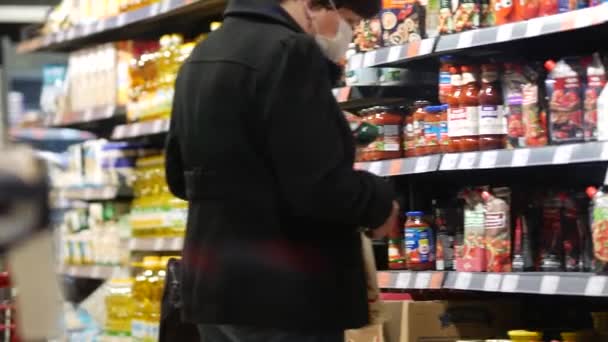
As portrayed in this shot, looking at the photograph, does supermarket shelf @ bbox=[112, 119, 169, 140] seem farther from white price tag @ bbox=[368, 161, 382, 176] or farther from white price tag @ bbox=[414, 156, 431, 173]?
white price tag @ bbox=[414, 156, 431, 173]

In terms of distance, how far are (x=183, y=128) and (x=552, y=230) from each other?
1.23 m

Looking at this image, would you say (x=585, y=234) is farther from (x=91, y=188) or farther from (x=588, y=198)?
(x=91, y=188)

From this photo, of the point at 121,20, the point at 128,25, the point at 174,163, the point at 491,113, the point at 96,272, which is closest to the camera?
the point at 174,163

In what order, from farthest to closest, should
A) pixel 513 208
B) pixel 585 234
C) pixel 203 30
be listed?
pixel 203 30, pixel 513 208, pixel 585 234

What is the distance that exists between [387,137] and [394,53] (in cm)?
27

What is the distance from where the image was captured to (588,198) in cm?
324

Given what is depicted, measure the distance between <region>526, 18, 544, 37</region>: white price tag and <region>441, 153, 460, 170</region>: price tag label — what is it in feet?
1.43

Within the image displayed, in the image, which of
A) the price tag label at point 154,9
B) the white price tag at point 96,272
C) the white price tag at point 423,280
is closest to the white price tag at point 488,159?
the white price tag at point 423,280

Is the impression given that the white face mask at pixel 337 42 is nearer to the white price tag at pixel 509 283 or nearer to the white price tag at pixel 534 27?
the white price tag at pixel 534 27

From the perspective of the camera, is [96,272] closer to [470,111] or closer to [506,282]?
[470,111]

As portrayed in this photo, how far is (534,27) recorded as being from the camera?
10.2 feet

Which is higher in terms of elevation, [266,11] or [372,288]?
[266,11]

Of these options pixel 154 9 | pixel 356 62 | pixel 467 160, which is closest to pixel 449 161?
pixel 467 160

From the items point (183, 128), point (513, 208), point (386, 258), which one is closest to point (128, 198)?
point (386, 258)
